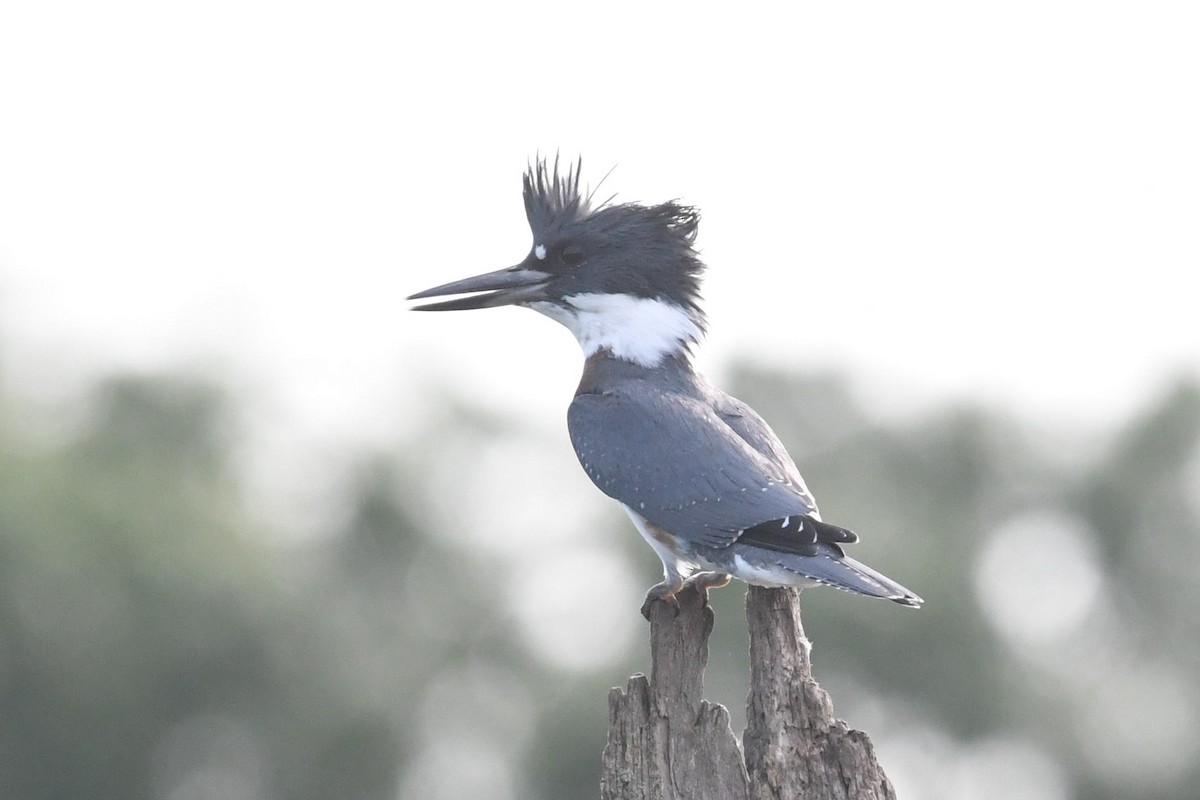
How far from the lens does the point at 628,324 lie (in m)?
8.52

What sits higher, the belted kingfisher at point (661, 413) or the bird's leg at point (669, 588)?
the belted kingfisher at point (661, 413)

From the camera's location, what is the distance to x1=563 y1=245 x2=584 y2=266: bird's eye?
28.2 ft

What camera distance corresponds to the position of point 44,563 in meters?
26.2

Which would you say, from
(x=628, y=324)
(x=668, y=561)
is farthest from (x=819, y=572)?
(x=628, y=324)

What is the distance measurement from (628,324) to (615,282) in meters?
0.22

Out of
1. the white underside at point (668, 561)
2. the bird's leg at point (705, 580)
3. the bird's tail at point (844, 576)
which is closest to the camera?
the bird's tail at point (844, 576)

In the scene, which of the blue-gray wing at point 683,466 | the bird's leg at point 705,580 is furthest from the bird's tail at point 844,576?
the bird's leg at point 705,580

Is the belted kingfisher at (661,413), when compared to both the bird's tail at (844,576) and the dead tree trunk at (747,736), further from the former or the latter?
the dead tree trunk at (747,736)

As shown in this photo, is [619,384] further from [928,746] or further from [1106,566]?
[1106,566]

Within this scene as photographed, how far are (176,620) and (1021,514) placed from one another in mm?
15764

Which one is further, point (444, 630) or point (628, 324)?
point (444, 630)

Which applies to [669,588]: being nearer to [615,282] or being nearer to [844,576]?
[844,576]

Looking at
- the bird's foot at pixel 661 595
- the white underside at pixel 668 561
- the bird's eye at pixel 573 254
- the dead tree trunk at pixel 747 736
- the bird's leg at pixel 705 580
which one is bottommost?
the dead tree trunk at pixel 747 736

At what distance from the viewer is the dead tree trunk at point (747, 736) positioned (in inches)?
231
